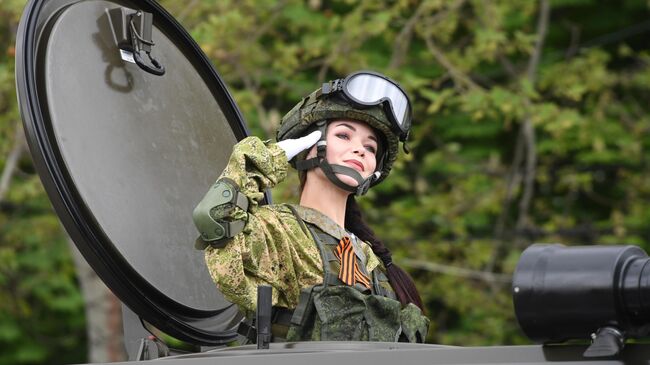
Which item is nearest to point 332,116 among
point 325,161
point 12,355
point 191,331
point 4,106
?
point 325,161

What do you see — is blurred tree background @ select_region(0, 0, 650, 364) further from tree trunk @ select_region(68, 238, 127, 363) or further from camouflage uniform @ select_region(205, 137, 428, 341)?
camouflage uniform @ select_region(205, 137, 428, 341)

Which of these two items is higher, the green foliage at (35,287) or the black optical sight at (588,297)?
the green foliage at (35,287)

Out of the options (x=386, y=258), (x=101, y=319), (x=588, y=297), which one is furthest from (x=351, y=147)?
(x=101, y=319)

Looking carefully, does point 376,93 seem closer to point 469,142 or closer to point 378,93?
point 378,93

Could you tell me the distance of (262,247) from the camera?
4.35 m

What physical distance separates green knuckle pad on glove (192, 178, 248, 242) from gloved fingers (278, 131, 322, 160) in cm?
→ 42

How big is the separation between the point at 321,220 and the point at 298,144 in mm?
291

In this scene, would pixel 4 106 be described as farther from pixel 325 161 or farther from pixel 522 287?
pixel 522 287

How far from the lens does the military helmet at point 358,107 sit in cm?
472

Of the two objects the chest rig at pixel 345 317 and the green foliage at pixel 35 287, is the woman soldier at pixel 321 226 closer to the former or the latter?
the chest rig at pixel 345 317

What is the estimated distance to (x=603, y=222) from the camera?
47.3ft

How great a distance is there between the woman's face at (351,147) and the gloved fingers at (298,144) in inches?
2.3

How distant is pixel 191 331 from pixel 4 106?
7091 mm

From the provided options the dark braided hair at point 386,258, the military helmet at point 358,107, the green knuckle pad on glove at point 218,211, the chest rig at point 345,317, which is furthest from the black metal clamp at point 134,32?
the chest rig at point 345,317
